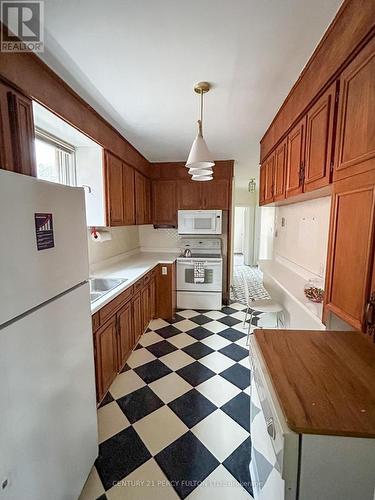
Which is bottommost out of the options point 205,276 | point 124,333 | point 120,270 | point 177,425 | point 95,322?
point 177,425

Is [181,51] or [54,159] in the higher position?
[181,51]

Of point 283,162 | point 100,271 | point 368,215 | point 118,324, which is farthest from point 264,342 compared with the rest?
point 100,271

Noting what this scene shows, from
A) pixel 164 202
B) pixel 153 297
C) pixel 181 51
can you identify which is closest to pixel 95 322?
pixel 153 297

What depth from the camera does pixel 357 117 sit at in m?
1.02

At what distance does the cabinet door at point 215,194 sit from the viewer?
3.81 meters

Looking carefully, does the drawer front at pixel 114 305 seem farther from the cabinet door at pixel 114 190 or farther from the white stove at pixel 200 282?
the white stove at pixel 200 282

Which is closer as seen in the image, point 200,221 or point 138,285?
point 138,285

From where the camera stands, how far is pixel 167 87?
172cm

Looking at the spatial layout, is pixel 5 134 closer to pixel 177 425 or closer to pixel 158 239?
pixel 177 425

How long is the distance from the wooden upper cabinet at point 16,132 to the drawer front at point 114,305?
1.06m

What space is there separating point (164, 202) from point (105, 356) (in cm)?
268

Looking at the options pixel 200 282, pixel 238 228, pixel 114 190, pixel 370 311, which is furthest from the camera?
pixel 238 228

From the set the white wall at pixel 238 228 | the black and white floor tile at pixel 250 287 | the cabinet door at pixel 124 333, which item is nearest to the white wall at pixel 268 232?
the black and white floor tile at pixel 250 287

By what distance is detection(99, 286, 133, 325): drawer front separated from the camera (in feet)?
5.89
